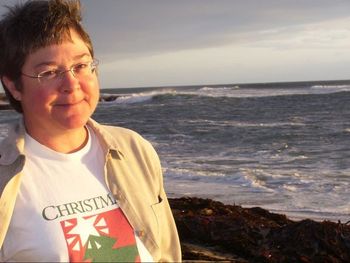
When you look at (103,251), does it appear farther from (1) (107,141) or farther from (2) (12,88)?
(2) (12,88)

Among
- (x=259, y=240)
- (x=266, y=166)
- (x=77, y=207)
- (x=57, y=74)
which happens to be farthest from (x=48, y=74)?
(x=266, y=166)

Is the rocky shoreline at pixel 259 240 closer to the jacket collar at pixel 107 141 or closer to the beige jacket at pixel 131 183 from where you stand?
the beige jacket at pixel 131 183

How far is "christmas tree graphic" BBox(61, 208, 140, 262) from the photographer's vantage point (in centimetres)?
213

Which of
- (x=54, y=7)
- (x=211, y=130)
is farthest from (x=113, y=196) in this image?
(x=211, y=130)

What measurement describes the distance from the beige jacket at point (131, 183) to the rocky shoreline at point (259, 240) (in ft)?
6.60

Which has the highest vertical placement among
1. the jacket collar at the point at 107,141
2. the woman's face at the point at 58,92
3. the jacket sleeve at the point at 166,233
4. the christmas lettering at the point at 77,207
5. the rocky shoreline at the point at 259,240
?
the woman's face at the point at 58,92

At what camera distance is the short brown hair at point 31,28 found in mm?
2113

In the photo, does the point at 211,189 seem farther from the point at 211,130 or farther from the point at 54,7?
the point at 211,130

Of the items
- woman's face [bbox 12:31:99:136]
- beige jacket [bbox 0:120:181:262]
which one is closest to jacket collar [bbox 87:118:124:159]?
beige jacket [bbox 0:120:181:262]

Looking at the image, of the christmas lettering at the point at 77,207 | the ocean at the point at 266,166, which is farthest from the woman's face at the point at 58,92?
the ocean at the point at 266,166

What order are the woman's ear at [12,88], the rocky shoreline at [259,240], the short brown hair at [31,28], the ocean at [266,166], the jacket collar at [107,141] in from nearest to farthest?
the short brown hair at [31,28]
the woman's ear at [12,88]
the jacket collar at [107,141]
the rocky shoreline at [259,240]
the ocean at [266,166]

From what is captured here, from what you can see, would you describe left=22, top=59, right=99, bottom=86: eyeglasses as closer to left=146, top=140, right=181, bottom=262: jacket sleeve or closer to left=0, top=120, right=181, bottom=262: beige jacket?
left=0, top=120, right=181, bottom=262: beige jacket

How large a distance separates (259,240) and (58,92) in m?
3.17

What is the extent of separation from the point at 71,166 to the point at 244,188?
7.50m
